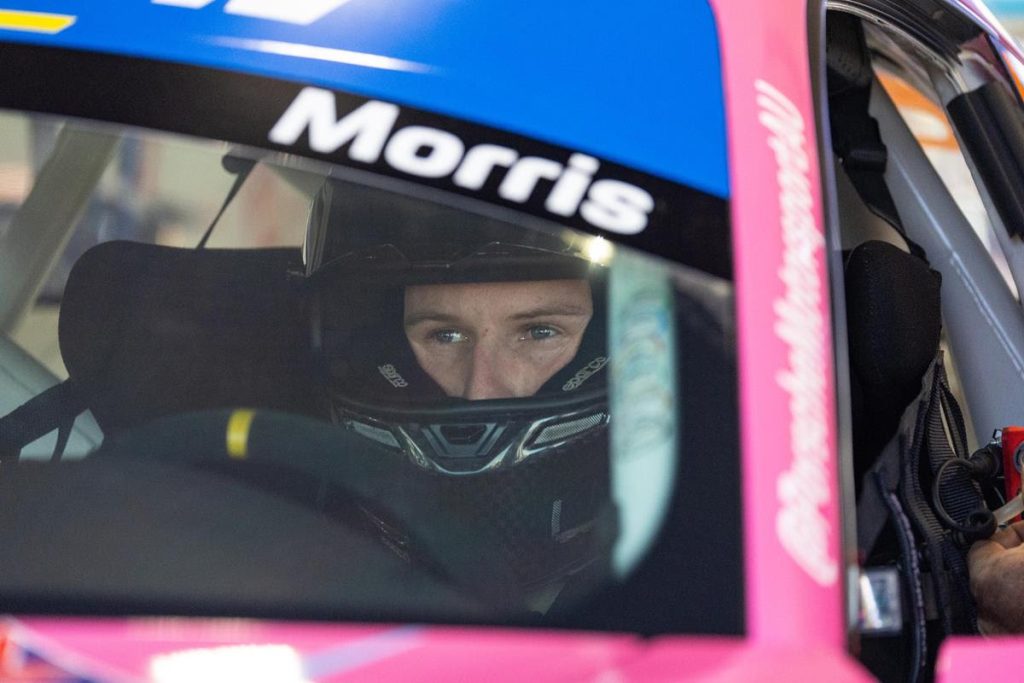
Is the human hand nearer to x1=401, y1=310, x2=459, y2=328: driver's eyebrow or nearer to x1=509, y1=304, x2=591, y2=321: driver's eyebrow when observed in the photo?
x1=509, y1=304, x2=591, y2=321: driver's eyebrow

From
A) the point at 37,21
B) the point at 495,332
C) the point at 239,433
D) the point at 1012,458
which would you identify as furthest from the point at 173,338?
the point at 1012,458

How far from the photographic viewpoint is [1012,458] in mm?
1592

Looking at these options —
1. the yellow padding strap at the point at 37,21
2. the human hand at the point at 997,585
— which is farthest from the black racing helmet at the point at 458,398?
the human hand at the point at 997,585

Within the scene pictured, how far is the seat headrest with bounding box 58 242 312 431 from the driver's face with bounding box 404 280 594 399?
0.60 ft

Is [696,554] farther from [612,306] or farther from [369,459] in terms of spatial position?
[369,459]

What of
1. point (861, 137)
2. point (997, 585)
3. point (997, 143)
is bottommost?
point (997, 585)

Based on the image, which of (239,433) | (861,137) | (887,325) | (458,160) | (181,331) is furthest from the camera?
(861,137)

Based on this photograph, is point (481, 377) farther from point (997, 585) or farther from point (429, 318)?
point (997, 585)

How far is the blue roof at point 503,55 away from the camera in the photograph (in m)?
1.04

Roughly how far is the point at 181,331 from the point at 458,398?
13.7 inches

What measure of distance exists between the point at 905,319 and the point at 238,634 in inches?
33.3

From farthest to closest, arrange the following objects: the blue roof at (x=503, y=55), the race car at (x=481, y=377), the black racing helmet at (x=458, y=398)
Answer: the black racing helmet at (x=458, y=398) < the blue roof at (x=503, y=55) < the race car at (x=481, y=377)

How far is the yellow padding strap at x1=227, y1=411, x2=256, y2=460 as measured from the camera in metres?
1.12

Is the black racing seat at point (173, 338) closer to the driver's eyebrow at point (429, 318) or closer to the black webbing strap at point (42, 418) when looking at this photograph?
the black webbing strap at point (42, 418)
